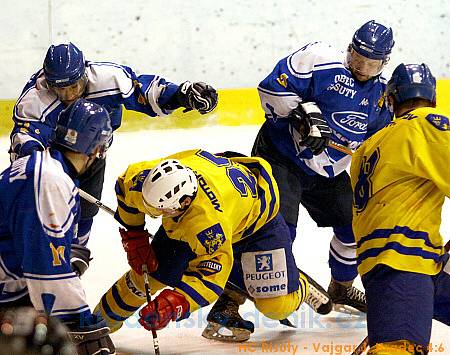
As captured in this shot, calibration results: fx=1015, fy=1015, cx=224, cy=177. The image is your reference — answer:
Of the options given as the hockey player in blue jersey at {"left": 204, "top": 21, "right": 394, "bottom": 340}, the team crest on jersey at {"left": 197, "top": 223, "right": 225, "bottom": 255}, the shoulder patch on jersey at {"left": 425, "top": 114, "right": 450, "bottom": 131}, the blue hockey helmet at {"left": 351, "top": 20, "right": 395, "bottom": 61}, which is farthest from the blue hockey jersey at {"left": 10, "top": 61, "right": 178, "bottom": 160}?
the shoulder patch on jersey at {"left": 425, "top": 114, "right": 450, "bottom": 131}

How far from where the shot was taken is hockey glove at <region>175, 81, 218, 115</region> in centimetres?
406

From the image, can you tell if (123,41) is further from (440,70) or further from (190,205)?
(190,205)

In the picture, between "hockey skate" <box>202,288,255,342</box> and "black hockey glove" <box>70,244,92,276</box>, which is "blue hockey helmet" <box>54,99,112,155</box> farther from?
"hockey skate" <box>202,288,255,342</box>

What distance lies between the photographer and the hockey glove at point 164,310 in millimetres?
3105

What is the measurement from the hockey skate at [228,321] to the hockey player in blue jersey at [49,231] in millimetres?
1070

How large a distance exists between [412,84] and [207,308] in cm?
159

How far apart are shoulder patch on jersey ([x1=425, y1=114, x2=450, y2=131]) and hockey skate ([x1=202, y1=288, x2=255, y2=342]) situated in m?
1.31

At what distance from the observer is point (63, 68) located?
3.85 m

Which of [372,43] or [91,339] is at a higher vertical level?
[372,43]

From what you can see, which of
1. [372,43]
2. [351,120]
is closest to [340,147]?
[351,120]

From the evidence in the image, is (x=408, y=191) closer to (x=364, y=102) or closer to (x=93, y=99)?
(x=364, y=102)

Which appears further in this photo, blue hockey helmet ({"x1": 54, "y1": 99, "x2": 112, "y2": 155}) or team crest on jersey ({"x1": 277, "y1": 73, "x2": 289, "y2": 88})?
team crest on jersey ({"x1": 277, "y1": 73, "x2": 289, "y2": 88})

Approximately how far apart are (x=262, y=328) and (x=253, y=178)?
72 cm

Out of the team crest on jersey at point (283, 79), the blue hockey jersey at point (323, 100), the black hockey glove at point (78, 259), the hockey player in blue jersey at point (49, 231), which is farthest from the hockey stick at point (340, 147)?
the hockey player in blue jersey at point (49, 231)
